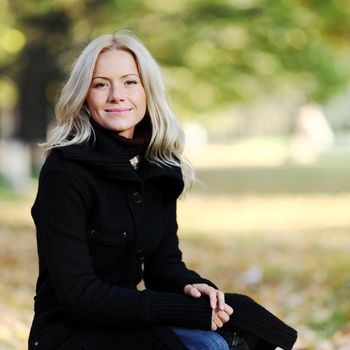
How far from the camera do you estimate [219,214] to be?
1530 cm

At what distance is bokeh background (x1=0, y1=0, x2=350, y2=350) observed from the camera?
6910 millimetres

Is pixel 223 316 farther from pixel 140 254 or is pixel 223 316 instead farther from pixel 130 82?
pixel 130 82

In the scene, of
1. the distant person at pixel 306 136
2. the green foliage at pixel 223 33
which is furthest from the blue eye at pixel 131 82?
the distant person at pixel 306 136

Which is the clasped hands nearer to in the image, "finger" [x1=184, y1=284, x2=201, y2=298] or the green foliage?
"finger" [x1=184, y1=284, x2=201, y2=298]

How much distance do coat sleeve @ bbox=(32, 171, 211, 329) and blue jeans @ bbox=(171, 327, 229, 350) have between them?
9cm

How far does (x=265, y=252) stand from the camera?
9.68 meters

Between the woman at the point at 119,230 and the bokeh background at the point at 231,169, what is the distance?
1.19m

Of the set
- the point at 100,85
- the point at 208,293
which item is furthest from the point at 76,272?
the point at 100,85

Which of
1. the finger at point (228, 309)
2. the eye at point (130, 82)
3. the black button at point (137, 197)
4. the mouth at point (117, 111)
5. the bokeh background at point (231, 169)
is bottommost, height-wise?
the finger at point (228, 309)

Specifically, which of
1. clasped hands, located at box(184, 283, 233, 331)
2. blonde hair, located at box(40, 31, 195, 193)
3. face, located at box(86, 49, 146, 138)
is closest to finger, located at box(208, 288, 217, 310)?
clasped hands, located at box(184, 283, 233, 331)

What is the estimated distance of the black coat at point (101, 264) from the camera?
2934mm

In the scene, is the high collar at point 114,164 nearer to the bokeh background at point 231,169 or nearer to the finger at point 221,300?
the finger at point 221,300

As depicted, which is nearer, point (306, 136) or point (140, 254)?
point (140, 254)

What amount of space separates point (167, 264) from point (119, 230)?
1.61 feet
